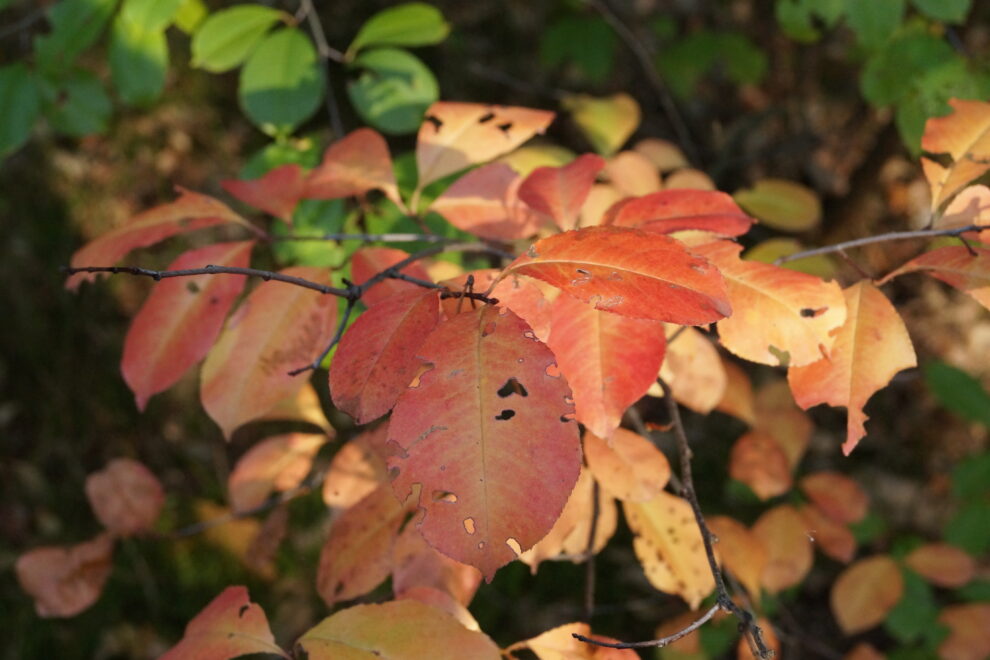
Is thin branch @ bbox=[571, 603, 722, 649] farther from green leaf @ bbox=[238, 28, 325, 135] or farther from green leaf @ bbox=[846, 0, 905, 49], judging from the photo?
green leaf @ bbox=[846, 0, 905, 49]

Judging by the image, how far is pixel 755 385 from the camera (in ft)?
7.27

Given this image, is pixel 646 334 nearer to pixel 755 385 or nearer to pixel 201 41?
pixel 201 41

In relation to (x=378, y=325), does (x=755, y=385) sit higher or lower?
lower

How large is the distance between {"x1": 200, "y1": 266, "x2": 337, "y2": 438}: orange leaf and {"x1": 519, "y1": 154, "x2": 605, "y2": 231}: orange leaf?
24 cm

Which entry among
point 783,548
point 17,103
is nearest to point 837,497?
point 783,548

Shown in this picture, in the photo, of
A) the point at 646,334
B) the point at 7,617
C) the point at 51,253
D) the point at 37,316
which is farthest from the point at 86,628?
the point at 646,334

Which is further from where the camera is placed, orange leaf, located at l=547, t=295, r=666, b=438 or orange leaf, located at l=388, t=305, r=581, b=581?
orange leaf, located at l=547, t=295, r=666, b=438

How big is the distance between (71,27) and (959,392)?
5.65ft

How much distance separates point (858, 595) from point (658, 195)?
3.15 feet

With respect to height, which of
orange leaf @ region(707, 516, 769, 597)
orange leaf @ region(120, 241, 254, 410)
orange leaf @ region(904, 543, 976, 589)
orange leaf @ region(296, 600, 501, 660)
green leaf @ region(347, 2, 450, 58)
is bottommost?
orange leaf @ region(904, 543, 976, 589)

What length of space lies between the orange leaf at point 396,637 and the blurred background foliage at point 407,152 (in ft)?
3.20

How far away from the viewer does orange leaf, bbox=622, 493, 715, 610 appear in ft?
3.03

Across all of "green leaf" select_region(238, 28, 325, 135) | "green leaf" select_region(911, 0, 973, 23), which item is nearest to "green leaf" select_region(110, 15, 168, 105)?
"green leaf" select_region(238, 28, 325, 135)

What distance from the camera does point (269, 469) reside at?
110 centimetres
